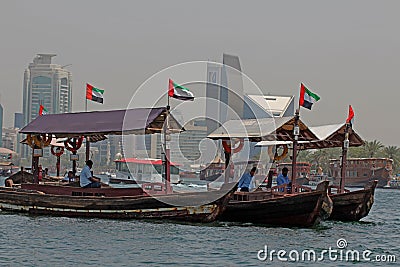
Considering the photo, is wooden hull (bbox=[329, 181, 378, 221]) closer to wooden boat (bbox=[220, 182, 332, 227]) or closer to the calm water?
the calm water

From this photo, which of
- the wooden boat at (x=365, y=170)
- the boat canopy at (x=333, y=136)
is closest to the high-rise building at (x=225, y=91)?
the wooden boat at (x=365, y=170)

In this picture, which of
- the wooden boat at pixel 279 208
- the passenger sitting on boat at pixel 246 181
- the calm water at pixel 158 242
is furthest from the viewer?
the passenger sitting on boat at pixel 246 181

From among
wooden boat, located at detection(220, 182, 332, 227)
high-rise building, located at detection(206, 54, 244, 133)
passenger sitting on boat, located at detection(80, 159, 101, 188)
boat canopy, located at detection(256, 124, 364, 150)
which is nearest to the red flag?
boat canopy, located at detection(256, 124, 364, 150)

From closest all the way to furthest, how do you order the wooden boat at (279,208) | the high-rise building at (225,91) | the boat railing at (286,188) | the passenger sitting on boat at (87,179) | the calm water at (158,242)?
the calm water at (158,242) → the wooden boat at (279,208) → the boat railing at (286,188) → the passenger sitting on boat at (87,179) → the high-rise building at (225,91)

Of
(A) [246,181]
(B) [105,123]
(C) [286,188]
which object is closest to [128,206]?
(B) [105,123]

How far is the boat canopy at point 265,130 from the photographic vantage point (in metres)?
27.7

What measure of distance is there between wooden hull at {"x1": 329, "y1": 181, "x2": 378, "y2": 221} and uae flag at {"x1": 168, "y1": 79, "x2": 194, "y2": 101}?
21.3ft

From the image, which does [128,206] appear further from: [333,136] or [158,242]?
[333,136]

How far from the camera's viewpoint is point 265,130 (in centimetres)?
2820

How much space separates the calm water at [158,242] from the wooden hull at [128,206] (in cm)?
30

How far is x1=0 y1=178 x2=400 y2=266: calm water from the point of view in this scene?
20125mm

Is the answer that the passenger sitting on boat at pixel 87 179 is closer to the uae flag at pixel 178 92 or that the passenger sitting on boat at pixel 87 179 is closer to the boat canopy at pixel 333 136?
the uae flag at pixel 178 92

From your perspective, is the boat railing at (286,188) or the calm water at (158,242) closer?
the calm water at (158,242)

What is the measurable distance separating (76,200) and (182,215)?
4.12 meters
